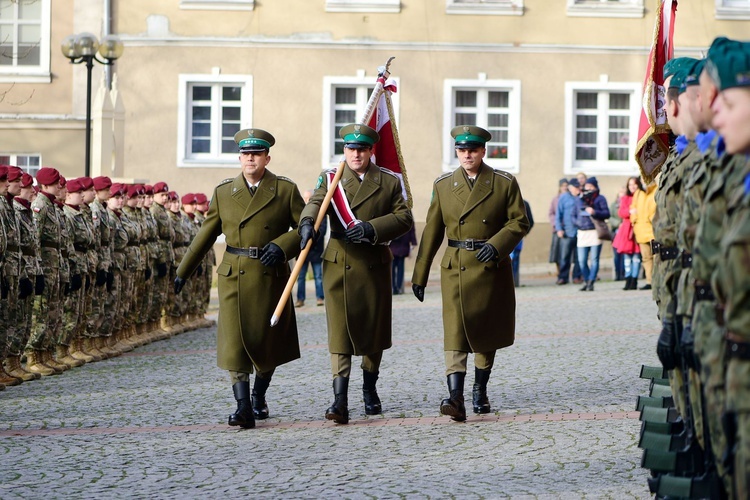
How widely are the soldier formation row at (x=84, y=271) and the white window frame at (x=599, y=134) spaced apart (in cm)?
1318

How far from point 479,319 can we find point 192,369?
4.58m

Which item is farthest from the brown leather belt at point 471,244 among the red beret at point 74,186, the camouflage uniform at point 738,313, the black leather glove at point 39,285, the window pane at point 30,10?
the window pane at point 30,10

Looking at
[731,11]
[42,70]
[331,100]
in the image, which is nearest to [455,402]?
[331,100]

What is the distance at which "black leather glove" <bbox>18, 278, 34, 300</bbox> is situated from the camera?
13.0m

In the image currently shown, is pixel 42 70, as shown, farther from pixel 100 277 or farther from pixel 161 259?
pixel 100 277

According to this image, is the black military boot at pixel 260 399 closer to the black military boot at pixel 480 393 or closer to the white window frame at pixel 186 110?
the black military boot at pixel 480 393

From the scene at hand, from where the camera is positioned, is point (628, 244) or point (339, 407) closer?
point (339, 407)

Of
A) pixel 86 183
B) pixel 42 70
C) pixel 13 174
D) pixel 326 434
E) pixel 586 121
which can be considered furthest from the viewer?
pixel 42 70

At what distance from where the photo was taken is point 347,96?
31.4 metres

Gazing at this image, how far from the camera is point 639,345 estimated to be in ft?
51.5

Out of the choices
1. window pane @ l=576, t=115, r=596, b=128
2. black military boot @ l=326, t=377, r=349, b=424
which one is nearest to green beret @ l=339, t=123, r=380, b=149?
black military boot @ l=326, t=377, r=349, b=424

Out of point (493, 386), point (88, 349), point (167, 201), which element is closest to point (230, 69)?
point (167, 201)

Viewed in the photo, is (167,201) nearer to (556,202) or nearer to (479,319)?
(479,319)

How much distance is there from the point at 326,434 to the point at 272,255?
1.37 meters
